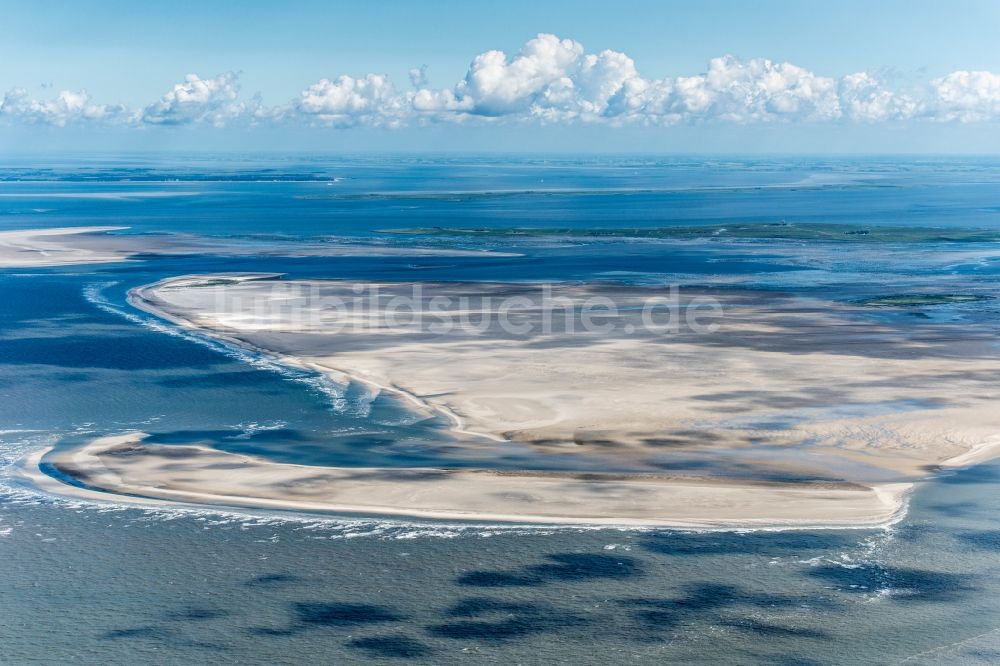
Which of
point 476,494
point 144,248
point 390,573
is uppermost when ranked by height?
point 144,248

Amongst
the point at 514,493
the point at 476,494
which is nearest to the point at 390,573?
the point at 476,494

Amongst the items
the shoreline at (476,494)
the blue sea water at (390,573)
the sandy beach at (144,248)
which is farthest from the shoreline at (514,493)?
the sandy beach at (144,248)

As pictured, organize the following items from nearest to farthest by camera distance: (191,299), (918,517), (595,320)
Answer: (918,517) → (595,320) → (191,299)

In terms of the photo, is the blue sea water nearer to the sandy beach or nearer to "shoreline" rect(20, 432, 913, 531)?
"shoreline" rect(20, 432, 913, 531)

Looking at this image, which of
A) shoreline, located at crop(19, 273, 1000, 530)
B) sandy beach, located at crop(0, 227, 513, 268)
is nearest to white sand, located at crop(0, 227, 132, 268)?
sandy beach, located at crop(0, 227, 513, 268)

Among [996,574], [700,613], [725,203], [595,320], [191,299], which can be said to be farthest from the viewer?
[725,203]

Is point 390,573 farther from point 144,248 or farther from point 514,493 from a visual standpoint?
point 144,248

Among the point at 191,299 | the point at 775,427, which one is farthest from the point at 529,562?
the point at 191,299

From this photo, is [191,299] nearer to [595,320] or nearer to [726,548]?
[595,320]

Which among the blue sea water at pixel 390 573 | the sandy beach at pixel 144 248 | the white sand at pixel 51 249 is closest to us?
the blue sea water at pixel 390 573

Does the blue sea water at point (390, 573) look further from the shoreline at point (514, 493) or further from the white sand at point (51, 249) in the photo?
the white sand at point (51, 249)

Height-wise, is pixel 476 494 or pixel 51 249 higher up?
pixel 51 249
